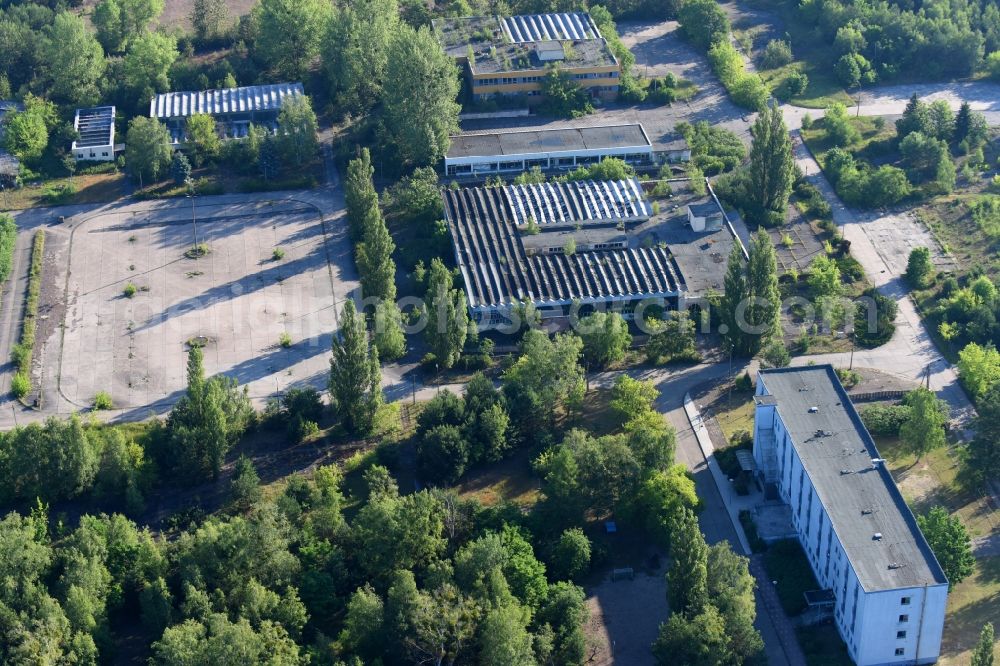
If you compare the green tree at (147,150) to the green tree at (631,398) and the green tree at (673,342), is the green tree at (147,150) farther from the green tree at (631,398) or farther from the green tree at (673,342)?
the green tree at (631,398)

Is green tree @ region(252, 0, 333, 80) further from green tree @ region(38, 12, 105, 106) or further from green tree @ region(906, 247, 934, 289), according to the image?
green tree @ region(906, 247, 934, 289)

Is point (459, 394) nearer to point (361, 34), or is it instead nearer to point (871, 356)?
point (871, 356)

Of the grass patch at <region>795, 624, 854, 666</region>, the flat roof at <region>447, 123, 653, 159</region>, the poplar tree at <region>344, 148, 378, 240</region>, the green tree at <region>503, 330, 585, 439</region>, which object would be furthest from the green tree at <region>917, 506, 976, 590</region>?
the flat roof at <region>447, 123, 653, 159</region>

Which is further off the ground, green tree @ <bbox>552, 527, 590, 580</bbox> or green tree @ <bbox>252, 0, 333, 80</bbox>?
green tree @ <bbox>252, 0, 333, 80</bbox>

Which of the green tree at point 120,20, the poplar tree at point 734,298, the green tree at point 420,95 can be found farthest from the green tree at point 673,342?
the green tree at point 120,20

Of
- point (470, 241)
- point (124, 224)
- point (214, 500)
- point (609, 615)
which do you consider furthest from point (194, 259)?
point (609, 615)
